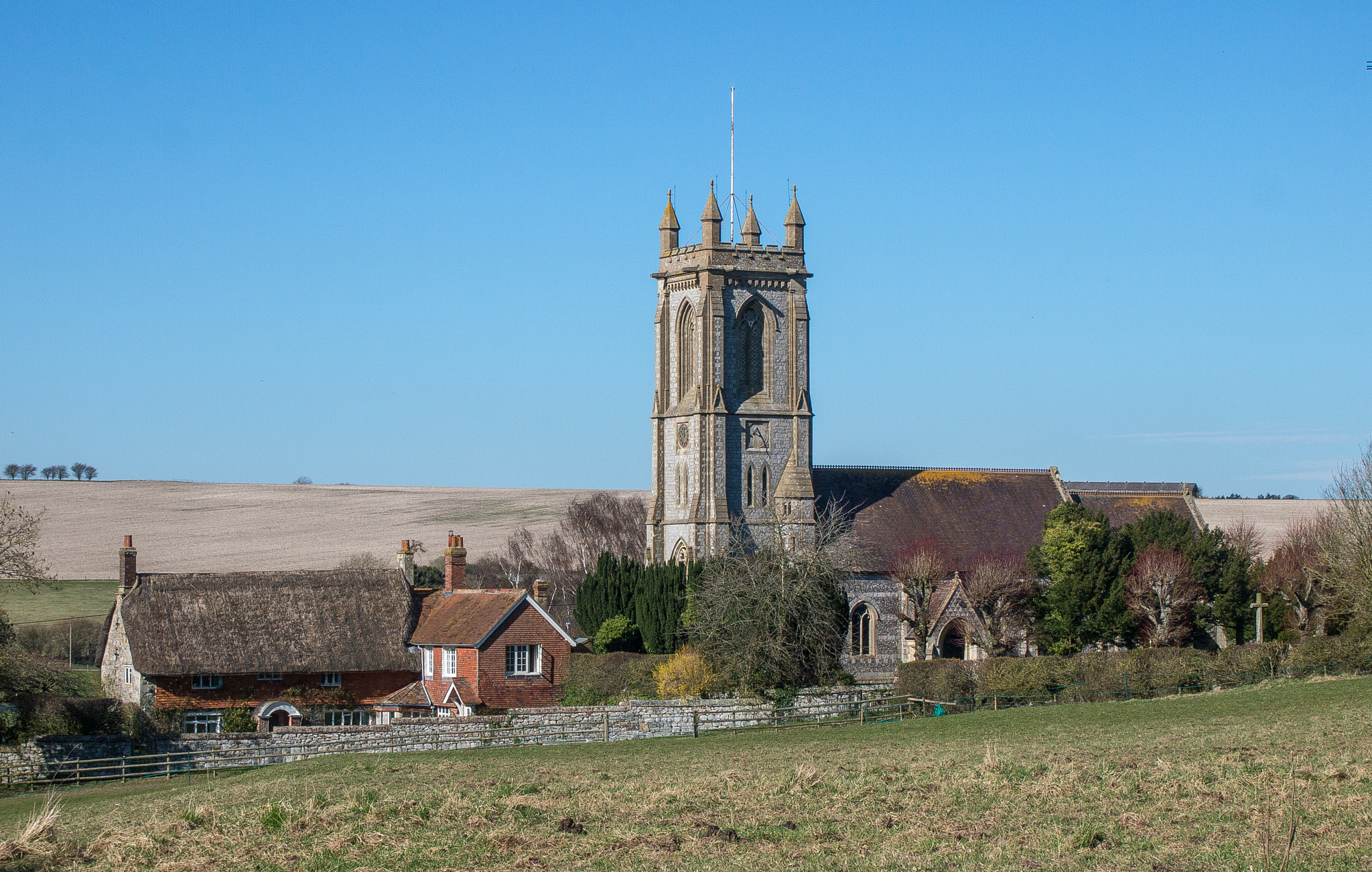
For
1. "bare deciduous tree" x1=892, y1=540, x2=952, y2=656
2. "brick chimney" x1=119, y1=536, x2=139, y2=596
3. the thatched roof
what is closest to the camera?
the thatched roof

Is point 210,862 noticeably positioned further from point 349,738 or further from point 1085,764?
point 349,738

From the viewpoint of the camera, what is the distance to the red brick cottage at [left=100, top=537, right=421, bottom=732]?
48.8 m

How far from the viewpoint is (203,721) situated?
48.7 m

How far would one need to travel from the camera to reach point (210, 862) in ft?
53.5

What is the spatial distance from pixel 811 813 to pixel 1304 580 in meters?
45.3

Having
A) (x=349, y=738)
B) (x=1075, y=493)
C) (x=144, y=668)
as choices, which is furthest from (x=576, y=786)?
(x=1075, y=493)

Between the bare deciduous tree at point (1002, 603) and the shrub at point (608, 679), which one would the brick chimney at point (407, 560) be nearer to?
the shrub at point (608, 679)

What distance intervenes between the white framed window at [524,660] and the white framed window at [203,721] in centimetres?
893

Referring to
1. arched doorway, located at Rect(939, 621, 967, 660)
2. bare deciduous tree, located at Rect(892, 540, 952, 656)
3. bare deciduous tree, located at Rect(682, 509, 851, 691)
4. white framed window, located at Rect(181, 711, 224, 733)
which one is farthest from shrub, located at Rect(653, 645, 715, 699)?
arched doorway, located at Rect(939, 621, 967, 660)

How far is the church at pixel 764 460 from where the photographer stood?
63.3 metres

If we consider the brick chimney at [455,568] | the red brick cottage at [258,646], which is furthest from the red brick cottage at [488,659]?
the brick chimney at [455,568]

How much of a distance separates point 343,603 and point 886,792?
35.1 meters

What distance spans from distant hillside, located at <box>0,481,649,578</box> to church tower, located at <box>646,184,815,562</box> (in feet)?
122

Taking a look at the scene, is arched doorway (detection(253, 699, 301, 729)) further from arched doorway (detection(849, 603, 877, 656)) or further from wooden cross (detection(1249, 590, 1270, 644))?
wooden cross (detection(1249, 590, 1270, 644))
